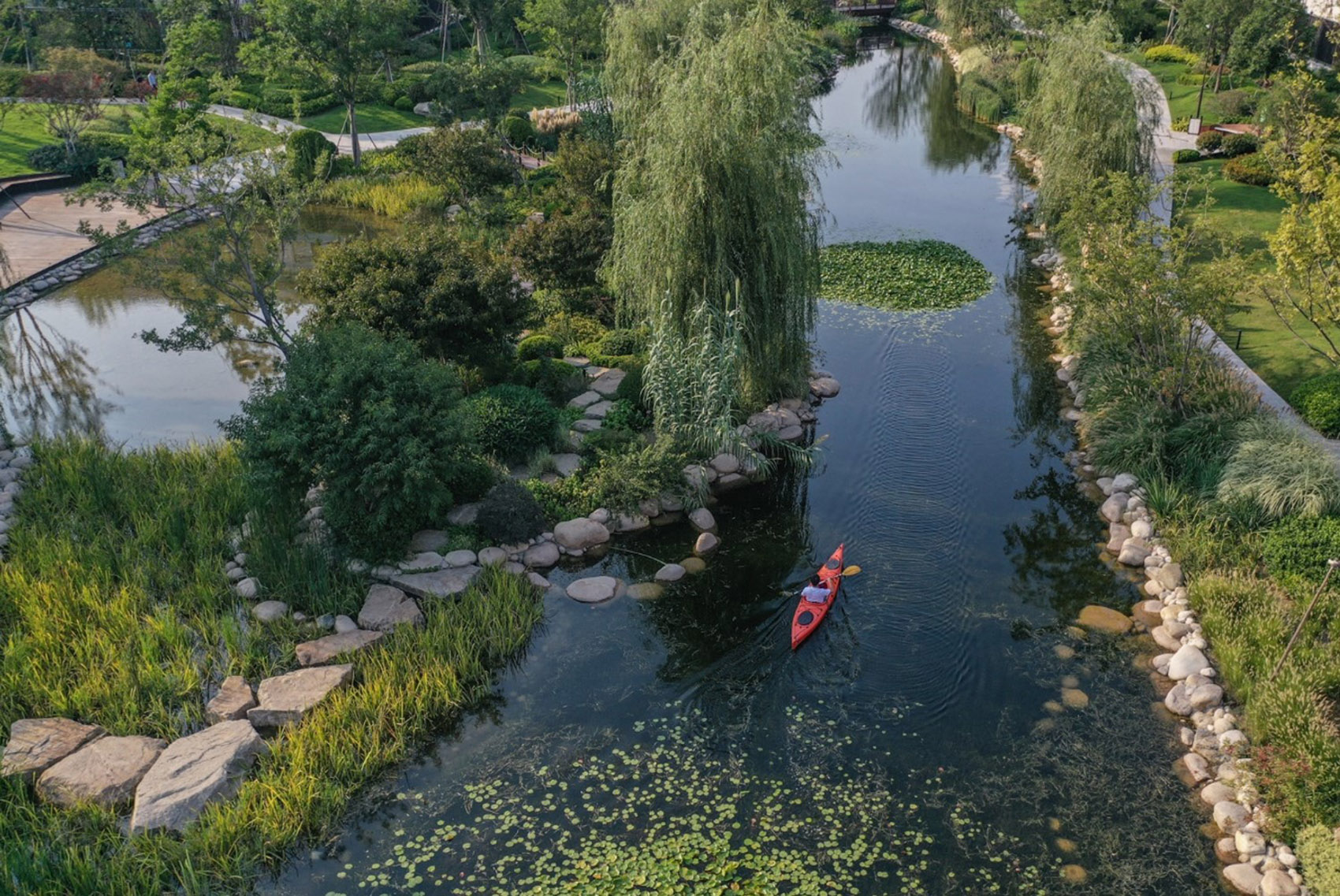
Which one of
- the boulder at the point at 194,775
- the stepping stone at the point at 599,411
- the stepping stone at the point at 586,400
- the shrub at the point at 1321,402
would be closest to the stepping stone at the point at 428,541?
the boulder at the point at 194,775

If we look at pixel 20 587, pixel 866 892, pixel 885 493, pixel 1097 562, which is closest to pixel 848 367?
pixel 885 493

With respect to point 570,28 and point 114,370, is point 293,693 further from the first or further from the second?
point 570,28

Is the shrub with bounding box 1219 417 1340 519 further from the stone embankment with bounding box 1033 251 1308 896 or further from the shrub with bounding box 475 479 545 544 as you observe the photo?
the shrub with bounding box 475 479 545 544

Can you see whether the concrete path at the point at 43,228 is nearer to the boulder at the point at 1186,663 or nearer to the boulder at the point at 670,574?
the boulder at the point at 670,574

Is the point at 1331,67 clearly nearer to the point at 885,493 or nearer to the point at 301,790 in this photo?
the point at 885,493

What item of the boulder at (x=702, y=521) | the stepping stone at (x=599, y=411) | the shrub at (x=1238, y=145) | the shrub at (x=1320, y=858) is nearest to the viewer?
the shrub at (x=1320, y=858)

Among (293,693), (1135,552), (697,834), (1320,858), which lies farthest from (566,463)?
(1320,858)

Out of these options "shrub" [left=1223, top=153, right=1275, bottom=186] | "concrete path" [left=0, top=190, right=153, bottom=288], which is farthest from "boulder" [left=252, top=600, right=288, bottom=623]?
"shrub" [left=1223, top=153, right=1275, bottom=186]
